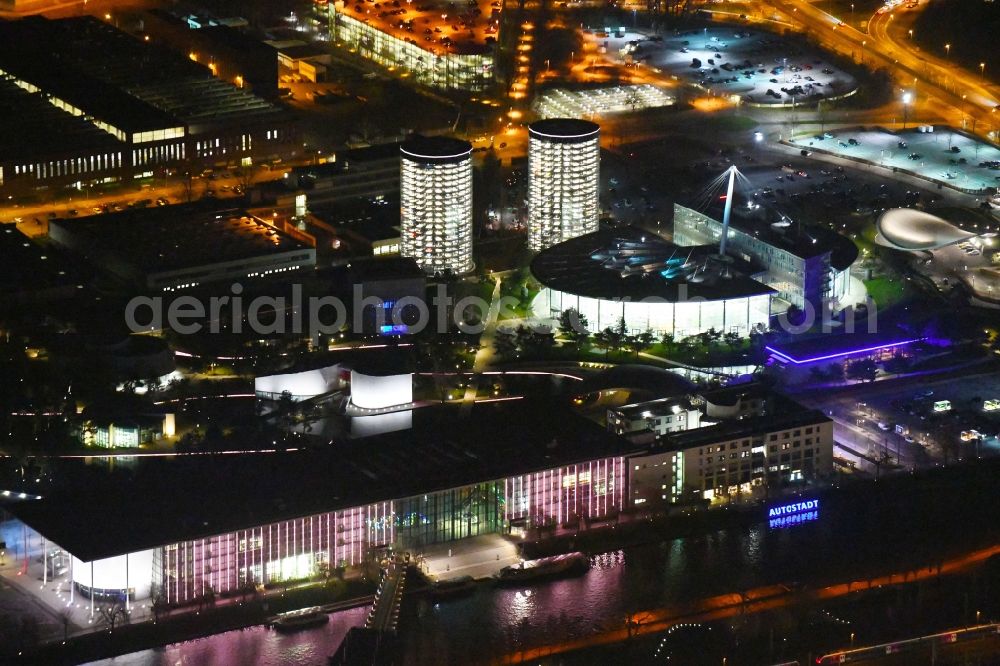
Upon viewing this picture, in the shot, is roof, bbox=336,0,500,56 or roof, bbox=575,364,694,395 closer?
roof, bbox=575,364,694,395

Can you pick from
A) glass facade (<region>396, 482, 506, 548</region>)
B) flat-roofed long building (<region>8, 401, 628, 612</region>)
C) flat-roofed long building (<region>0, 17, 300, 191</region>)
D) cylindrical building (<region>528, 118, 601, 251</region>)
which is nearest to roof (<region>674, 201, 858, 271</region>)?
cylindrical building (<region>528, 118, 601, 251</region>)

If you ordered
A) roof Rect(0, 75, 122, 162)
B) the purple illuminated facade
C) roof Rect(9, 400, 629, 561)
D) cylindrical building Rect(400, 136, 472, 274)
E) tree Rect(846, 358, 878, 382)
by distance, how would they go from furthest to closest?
1. roof Rect(0, 75, 122, 162)
2. cylindrical building Rect(400, 136, 472, 274)
3. tree Rect(846, 358, 878, 382)
4. roof Rect(9, 400, 629, 561)
5. the purple illuminated facade

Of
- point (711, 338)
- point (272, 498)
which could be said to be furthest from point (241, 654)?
point (711, 338)

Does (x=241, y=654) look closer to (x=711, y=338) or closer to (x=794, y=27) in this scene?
(x=711, y=338)

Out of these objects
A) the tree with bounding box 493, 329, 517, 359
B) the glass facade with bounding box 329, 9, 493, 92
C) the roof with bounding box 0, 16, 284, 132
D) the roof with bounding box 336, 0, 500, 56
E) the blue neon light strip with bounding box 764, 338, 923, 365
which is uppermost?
the roof with bounding box 0, 16, 284, 132

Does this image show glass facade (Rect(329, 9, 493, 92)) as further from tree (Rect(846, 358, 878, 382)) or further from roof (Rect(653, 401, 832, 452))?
roof (Rect(653, 401, 832, 452))

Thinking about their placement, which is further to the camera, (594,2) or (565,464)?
(594,2)

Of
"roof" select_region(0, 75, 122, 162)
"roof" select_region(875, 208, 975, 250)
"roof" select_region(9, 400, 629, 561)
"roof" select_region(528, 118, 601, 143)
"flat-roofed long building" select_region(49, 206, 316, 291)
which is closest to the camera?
"roof" select_region(9, 400, 629, 561)
